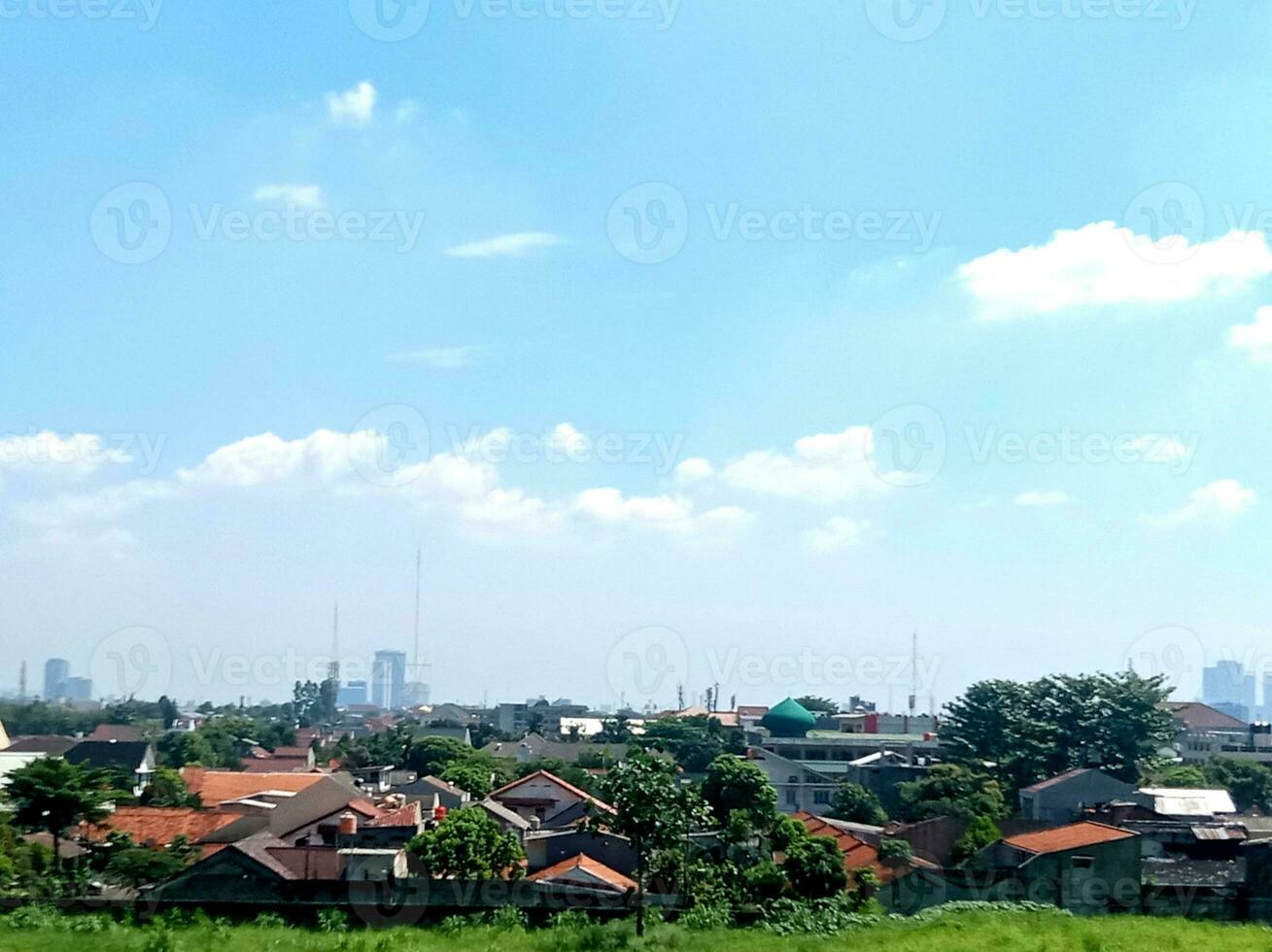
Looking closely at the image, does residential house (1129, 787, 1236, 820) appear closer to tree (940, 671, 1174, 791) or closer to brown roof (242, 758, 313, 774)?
tree (940, 671, 1174, 791)

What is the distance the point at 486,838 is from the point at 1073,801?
1916cm

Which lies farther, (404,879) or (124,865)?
(124,865)

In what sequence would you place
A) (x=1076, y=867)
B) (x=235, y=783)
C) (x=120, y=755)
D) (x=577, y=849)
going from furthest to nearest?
1. (x=120, y=755)
2. (x=235, y=783)
3. (x=577, y=849)
4. (x=1076, y=867)

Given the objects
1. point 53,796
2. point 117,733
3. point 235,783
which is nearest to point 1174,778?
point 235,783

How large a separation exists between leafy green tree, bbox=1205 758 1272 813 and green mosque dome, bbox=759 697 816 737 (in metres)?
16.7

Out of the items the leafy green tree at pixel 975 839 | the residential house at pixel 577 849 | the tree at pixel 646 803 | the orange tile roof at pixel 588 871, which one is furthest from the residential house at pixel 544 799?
the tree at pixel 646 803

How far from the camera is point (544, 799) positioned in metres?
30.7

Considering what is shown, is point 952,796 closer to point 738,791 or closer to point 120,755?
point 738,791

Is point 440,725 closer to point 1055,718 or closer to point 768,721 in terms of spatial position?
point 768,721

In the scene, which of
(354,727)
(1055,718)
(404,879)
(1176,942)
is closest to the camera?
(1176,942)

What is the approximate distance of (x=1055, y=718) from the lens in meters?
38.6

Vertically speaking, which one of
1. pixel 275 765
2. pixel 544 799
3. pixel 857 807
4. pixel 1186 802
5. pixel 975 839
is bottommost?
pixel 275 765

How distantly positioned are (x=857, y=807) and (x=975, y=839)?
1020 centimetres

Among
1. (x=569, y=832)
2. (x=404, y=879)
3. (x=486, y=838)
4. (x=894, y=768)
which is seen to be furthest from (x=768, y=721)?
(x=404, y=879)
